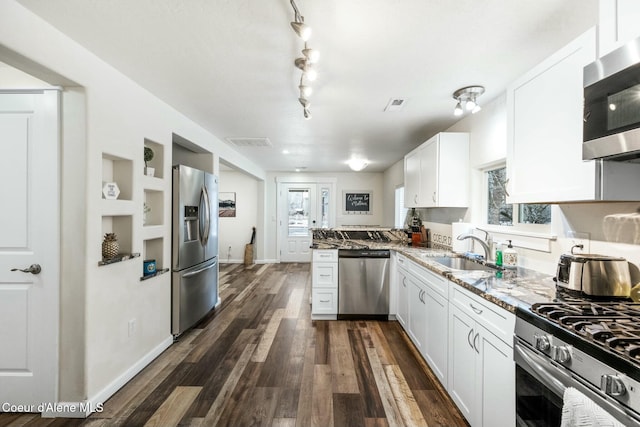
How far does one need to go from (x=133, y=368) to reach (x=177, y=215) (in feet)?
4.45

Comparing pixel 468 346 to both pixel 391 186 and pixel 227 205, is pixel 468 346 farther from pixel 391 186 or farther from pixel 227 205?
pixel 227 205

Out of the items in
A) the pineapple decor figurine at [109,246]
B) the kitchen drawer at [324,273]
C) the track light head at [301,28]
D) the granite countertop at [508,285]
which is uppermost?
the track light head at [301,28]

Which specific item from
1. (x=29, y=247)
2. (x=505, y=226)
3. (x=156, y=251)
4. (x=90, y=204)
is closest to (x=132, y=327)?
(x=156, y=251)

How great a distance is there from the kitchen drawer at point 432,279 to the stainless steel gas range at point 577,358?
2.50 ft

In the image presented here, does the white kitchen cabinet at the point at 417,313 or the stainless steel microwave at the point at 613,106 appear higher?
the stainless steel microwave at the point at 613,106

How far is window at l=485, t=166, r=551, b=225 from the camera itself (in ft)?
6.87

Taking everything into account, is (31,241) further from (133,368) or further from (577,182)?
(577,182)

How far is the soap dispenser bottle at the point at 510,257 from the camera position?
7.02 ft

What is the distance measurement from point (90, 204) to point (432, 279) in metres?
2.53

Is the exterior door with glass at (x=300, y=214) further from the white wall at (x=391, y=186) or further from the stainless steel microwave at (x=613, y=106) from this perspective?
the stainless steel microwave at (x=613, y=106)

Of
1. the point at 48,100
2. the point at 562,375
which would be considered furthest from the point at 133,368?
the point at 562,375

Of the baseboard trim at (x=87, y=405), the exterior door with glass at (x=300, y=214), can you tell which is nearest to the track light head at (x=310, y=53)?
the baseboard trim at (x=87, y=405)

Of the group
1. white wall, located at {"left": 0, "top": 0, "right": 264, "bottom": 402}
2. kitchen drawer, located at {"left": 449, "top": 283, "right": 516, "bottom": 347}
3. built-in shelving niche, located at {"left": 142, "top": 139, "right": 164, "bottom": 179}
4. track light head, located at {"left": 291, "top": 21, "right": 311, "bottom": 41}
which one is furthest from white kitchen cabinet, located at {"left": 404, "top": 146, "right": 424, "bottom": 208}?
white wall, located at {"left": 0, "top": 0, "right": 264, "bottom": 402}

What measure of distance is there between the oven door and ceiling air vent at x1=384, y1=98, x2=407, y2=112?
6.71 ft
